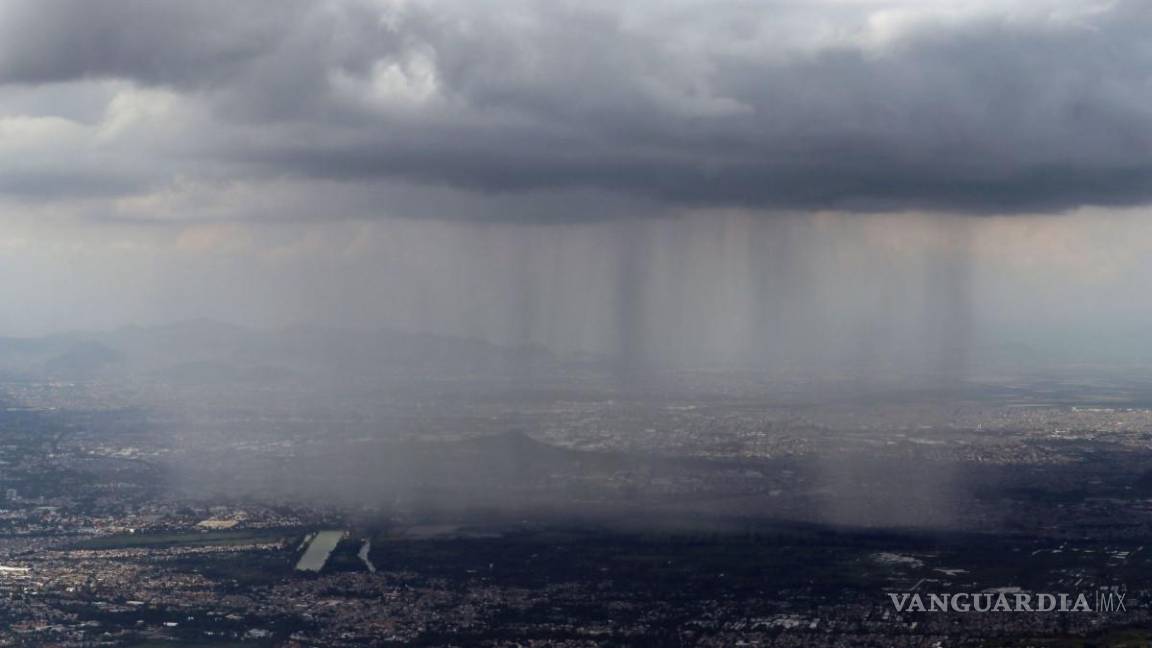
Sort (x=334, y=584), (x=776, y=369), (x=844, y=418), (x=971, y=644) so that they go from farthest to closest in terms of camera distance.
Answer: (x=776, y=369)
(x=844, y=418)
(x=334, y=584)
(x=971, y=644)

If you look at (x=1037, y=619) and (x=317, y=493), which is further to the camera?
(x=317, y=493)

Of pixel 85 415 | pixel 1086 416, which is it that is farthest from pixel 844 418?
pixel 85 415

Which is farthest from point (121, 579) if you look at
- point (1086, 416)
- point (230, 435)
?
point (1086, 416)

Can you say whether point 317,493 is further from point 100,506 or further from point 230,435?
point 230,435

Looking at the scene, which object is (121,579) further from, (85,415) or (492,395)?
(492,395)

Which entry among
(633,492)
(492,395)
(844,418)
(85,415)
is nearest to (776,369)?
(492,395)

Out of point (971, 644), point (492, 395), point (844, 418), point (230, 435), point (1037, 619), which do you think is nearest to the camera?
point (971, 644)

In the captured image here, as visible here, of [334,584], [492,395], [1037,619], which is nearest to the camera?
[1037,619]

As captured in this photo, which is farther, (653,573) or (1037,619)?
(653,573)

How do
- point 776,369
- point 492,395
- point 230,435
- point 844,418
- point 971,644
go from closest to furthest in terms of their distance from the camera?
point 971,644 < point 230,435 < point 844,418 < point 492,395 < point 776,369
